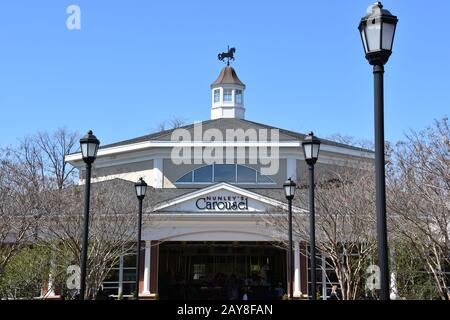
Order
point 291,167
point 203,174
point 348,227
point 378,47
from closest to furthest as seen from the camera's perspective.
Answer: point 378,47
point 348,227
point 291,167
point 203,174

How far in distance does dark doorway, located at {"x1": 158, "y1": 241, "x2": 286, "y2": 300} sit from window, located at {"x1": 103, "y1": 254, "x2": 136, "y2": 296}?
251 centimetres

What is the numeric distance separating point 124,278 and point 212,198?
624 centimetres

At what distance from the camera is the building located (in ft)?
107

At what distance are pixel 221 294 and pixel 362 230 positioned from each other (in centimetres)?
1397

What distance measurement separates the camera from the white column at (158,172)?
3756 centimetres

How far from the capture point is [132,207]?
2850 centimetres

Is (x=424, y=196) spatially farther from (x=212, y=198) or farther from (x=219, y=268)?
(x=219, y=268)

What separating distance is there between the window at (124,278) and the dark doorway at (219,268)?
251 centimetres

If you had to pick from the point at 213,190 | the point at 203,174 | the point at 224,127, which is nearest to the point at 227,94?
the point at 224,127

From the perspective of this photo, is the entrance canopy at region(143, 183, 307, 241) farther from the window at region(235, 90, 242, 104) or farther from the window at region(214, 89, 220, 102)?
the window at region(214, 89, 220, 102)

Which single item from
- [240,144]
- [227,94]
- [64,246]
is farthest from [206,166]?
[64,246]

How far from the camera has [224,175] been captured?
1483 inches
